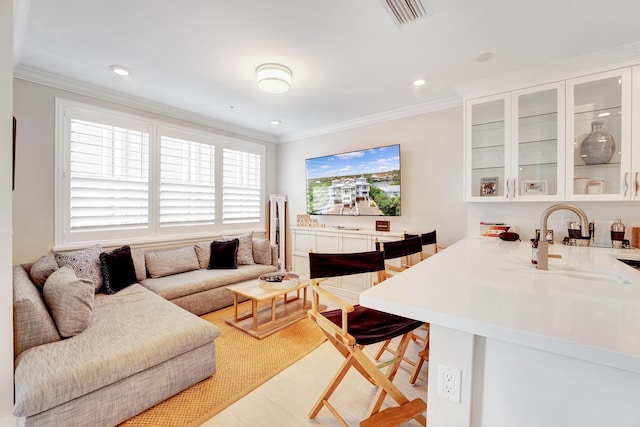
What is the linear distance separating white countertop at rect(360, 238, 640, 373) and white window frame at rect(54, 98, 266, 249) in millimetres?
3536

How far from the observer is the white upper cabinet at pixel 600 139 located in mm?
2223

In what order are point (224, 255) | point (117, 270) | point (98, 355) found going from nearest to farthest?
1. point (98, 355)
2. point (117, 270)
3. point (224, 255)

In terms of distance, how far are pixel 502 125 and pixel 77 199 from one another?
4746 millimetres

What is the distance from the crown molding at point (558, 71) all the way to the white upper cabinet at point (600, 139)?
7 cm

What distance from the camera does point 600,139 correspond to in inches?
92.0

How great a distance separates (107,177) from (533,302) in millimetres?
4132

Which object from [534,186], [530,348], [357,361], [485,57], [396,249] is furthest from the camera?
[534,186]

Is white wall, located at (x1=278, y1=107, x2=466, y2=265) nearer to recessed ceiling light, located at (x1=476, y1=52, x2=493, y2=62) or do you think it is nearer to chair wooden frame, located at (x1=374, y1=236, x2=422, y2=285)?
recessed ceiling light, located at (x1=476, y1=52, x2=493, y2=62)

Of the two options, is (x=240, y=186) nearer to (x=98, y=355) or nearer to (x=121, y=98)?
(x=121, y=98)

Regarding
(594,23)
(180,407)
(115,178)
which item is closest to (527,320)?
(180,407)

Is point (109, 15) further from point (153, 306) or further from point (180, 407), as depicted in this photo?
point (180, 407)

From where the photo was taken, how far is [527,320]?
812 millimetres

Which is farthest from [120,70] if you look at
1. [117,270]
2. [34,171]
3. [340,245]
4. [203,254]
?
[340,245]

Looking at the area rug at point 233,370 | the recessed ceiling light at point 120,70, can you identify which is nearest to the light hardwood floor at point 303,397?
the area rug at point 233,370
